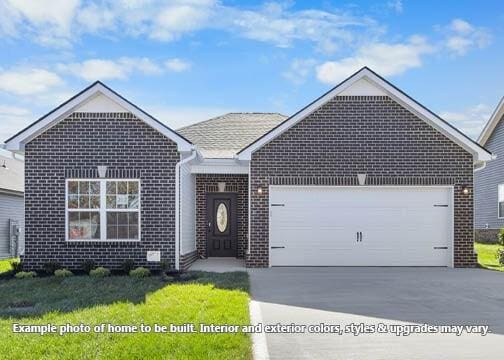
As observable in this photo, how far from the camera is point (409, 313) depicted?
903 centimetres

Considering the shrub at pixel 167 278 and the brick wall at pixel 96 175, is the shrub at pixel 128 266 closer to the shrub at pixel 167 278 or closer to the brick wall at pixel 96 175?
the brick wall at pixel 96 175

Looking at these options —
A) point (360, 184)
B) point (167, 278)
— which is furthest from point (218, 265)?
point (360, 184)

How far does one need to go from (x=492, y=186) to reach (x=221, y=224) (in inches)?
576

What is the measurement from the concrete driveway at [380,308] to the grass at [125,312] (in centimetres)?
60

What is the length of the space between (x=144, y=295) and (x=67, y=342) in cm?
367

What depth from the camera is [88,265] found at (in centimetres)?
1468

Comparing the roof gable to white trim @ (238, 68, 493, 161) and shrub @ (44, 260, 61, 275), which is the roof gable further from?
shrub @ (44, 260, 61, 275)

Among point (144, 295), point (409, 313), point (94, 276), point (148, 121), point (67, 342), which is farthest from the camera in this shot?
point (148, 121)

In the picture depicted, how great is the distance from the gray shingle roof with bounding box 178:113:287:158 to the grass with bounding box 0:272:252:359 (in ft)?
Result: 18.5

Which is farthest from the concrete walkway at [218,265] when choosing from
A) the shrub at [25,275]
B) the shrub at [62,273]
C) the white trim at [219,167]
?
the shrub at [25,275]

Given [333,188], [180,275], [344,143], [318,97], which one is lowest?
[180,275]

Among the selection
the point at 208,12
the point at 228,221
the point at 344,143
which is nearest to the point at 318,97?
the point at 344,143

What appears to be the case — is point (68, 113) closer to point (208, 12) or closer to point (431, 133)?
point (208, 12)

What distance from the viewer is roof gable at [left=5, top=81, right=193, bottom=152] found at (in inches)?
584
